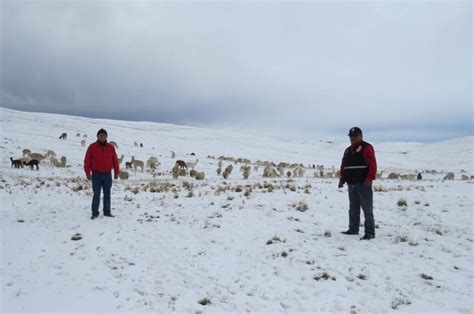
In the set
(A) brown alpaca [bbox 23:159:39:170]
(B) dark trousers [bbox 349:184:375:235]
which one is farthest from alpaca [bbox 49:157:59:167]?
(B) dark trousers [bbox 349:184:375:235]

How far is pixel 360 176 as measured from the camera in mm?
6867

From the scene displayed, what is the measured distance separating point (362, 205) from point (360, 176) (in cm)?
63

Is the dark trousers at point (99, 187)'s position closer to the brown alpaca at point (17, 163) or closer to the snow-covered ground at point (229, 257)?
the snow-covered ground at point (229, 257)

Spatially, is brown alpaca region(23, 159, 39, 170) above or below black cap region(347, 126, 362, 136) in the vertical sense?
below

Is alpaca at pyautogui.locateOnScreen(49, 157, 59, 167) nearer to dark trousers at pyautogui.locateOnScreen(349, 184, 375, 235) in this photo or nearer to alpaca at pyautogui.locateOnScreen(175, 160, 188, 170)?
alpaca at pyautogui.locateOnScreen(175, 160, 188, 170)

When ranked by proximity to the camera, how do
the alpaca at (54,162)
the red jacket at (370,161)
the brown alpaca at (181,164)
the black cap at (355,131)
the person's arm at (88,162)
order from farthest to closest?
the brown alpaca at (181,164)
the alpaca at (54,162)
the person's arm at (88,162)
the black cap at (355,131)
the red jacket at (370,161)

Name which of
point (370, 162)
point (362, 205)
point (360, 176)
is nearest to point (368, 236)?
point (362, 205)

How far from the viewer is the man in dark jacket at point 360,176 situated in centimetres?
673

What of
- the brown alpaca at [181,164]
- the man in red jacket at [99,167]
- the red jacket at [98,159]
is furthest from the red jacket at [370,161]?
the brown alpaca at [181,164]

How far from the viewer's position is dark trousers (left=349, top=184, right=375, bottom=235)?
6.75 m

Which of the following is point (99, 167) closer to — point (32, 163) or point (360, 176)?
point (360, 176)

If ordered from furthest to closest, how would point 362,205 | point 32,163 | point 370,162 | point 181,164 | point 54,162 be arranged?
point 181,164
point 54,162
point 32,163
point 362,205
point 370,162

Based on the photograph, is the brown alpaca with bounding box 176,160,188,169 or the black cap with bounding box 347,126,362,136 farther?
the brown alpaca with bounding box 176,160,188,169

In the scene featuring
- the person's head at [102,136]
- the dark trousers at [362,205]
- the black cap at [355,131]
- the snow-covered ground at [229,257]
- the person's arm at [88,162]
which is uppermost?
the black cap at [355,131]
